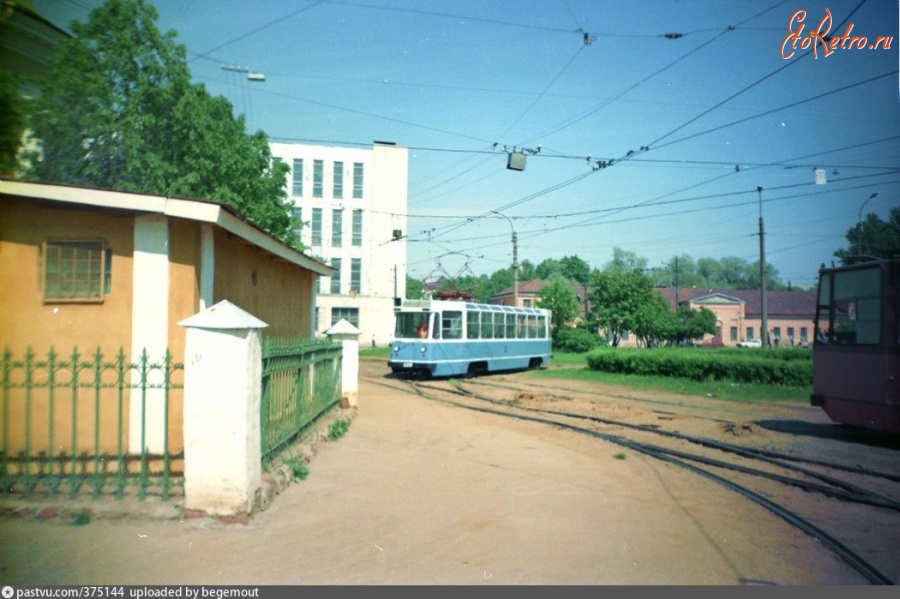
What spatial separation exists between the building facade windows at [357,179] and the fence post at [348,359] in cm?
2483

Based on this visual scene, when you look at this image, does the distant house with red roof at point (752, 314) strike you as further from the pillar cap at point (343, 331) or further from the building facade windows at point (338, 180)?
the pillar cap at point (343, 331)

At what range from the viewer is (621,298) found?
45.0 meters

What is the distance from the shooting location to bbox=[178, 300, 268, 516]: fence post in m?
5.65

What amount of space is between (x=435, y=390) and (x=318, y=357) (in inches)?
423

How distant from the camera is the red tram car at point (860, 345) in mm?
10234

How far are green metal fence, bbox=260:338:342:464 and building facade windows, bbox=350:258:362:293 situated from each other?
3650 cm

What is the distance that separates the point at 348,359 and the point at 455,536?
25.0ft

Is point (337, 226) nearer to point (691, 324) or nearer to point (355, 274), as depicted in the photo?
point (355, 274)

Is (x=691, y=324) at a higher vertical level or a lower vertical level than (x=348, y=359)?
higher

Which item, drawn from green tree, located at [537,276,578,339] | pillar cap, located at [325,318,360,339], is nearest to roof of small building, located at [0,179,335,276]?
pillar cap, located at [325,318,360,339]

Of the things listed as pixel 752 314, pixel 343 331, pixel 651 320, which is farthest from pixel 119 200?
pixel 752 314

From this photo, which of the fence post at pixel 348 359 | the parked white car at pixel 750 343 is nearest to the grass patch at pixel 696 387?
the fence post at pixel 348 359

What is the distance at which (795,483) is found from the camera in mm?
8094

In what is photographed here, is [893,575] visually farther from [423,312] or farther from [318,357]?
[423,312]
